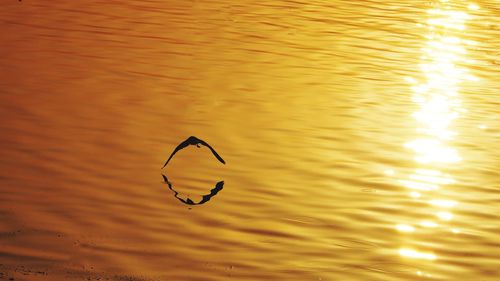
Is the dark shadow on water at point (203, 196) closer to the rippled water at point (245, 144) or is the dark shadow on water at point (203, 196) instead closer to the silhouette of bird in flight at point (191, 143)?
the rippled water at point (245, 144)

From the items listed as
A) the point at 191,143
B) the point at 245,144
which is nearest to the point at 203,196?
the point at 191,143

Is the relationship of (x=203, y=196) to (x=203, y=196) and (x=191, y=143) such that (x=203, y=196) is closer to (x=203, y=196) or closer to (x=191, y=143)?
(x=203, y=196)

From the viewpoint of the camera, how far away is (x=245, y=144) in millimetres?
8969

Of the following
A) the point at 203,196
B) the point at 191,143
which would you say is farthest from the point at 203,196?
the point at 191,143

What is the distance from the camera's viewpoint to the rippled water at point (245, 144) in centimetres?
680

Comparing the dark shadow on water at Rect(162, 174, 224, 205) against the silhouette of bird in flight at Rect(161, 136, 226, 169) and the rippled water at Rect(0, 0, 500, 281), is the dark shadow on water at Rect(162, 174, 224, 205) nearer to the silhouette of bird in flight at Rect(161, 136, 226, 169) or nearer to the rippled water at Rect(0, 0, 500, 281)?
the rippled water at Rect(0, 0, 500, 281)

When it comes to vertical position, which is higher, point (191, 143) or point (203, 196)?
point (191, 143)

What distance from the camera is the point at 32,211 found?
720 cm

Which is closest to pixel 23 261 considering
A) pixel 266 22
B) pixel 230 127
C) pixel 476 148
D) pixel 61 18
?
pixel 230 127

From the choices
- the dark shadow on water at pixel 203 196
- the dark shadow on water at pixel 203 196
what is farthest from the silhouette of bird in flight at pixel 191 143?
the dark shadow on water at pixel 203 196

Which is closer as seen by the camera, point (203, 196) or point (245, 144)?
point (203, 196)

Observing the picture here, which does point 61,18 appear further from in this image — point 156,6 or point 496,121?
point 496,121

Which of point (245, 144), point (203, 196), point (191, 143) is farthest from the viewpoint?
point (245, 144)

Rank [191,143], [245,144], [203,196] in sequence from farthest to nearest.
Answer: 1. [245,144]
2. [191,143]
3. [203,196]
